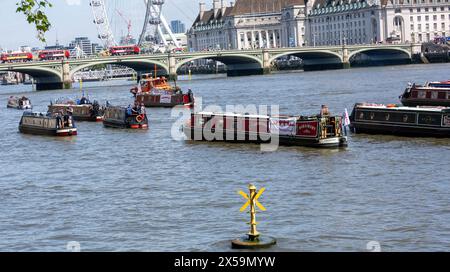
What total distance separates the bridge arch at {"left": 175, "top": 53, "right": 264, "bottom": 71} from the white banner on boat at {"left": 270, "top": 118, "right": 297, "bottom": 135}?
Answer: 287ft

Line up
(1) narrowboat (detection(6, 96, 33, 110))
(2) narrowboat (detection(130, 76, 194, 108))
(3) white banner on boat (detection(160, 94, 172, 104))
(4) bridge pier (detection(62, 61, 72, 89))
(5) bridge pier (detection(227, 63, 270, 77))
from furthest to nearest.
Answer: (5) bridge pier (detection(227, 63, 270, 77)), (4) bridge pier (detection(62, 61, 72, 89)), (1) narrowboat (detection(6, 96, 33, 110)), (3) white banner on boat (detection(160, 94, 172, 104)), (2) narrowboat (detection(130, 76, 194, 108))

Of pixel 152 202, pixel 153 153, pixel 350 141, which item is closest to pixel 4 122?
pixel 153 153

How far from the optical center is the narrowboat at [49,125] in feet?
163

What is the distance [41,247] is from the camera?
20891mm

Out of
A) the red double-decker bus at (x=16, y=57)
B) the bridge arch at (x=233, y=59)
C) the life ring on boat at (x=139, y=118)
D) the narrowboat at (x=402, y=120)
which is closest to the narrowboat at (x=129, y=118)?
the life ring on boat at (x=139, y=118)

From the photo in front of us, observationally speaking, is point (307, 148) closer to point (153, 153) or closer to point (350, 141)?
point (350, 141)

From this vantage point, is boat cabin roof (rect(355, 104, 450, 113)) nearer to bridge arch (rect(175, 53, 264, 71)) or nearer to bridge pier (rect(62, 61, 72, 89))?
bridge pier (rect(62, 61, 72, 89))

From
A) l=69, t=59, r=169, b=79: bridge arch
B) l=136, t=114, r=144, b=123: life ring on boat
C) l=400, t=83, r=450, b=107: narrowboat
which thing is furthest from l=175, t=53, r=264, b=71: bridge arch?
l=136, t=114, r=144, b=123: life ring on boat

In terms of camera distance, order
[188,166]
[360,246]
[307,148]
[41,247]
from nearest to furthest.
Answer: [360,246]
[41,247]
[188,166]
[307,148]

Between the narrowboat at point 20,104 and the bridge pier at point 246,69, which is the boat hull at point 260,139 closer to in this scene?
the narrowboat at point 20,104

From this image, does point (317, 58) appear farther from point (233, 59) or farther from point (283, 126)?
point (283, 126)

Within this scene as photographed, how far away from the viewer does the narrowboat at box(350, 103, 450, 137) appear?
38656mm

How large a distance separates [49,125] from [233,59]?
90319 mm

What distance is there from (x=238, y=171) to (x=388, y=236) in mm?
12105
